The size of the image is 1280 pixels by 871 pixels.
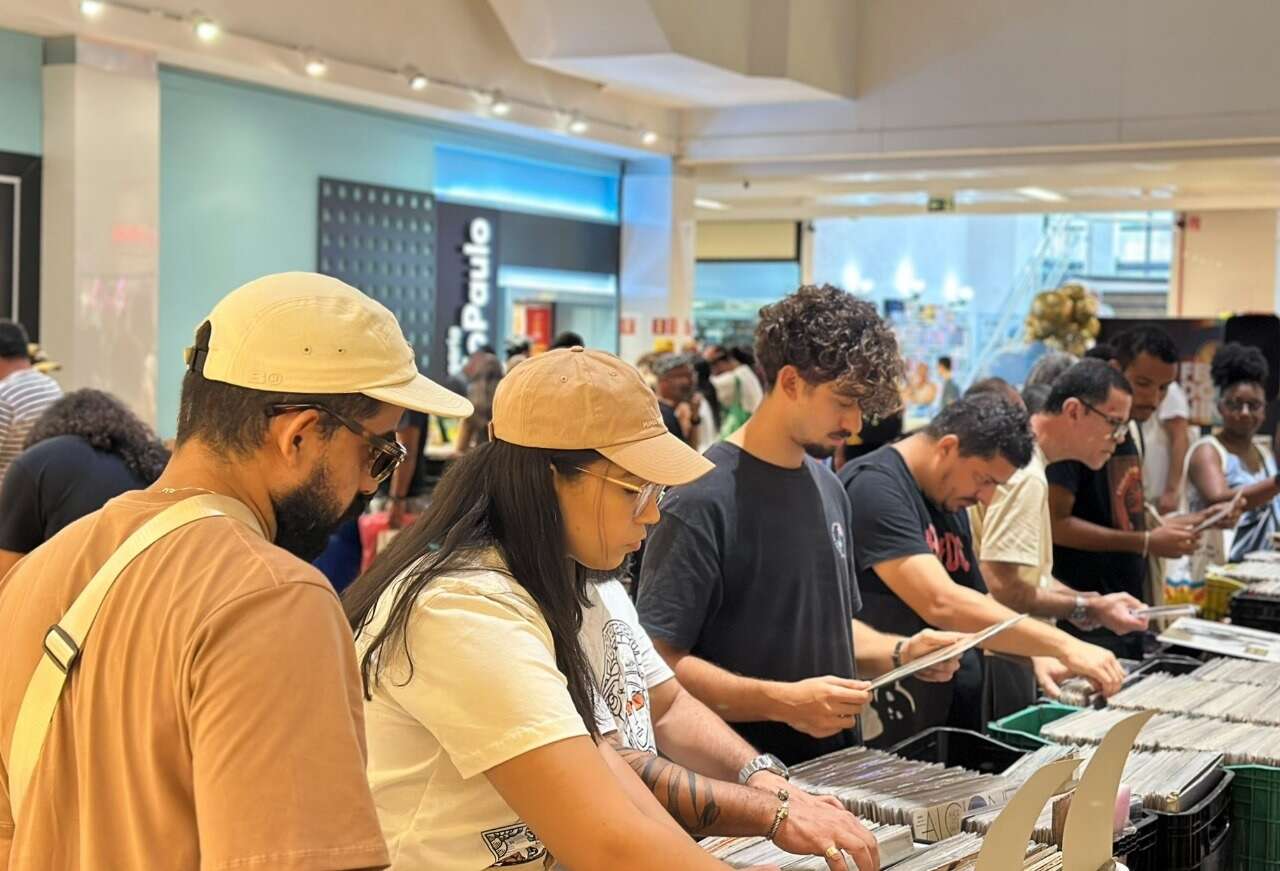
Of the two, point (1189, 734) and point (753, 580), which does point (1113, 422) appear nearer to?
point (1189, 734)

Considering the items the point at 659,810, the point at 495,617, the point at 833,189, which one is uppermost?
the point at 833,189

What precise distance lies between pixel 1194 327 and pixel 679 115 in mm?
4451

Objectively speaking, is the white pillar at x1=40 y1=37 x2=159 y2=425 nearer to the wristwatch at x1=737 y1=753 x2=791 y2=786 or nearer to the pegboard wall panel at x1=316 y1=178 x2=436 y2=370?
the pegboard wall panel at x1=316 y1=178 x2=436 y2=370

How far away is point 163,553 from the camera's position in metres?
1.30

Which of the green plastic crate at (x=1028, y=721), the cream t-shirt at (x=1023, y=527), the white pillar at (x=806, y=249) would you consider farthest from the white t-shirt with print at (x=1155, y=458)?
the white pillar at (x=806, y=249)

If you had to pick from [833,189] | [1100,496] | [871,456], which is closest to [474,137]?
[833,189]

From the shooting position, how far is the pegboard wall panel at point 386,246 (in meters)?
9.90

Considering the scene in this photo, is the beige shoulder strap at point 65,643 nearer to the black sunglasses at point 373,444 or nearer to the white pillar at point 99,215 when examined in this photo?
the black sunglasses at point 373,444

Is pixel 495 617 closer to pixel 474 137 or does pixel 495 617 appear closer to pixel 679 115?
pixel 474 137

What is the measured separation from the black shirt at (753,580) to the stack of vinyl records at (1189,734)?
1.45 feet

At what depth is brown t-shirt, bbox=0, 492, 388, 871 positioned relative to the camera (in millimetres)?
1219

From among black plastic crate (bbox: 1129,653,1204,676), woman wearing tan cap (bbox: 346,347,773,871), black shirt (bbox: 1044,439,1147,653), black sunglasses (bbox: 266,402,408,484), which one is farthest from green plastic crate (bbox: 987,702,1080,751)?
black sunglasses (bbox: 266,402,408,484)

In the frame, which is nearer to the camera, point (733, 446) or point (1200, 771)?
point (1200, 771)

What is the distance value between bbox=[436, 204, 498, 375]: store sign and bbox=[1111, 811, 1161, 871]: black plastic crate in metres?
8.84
